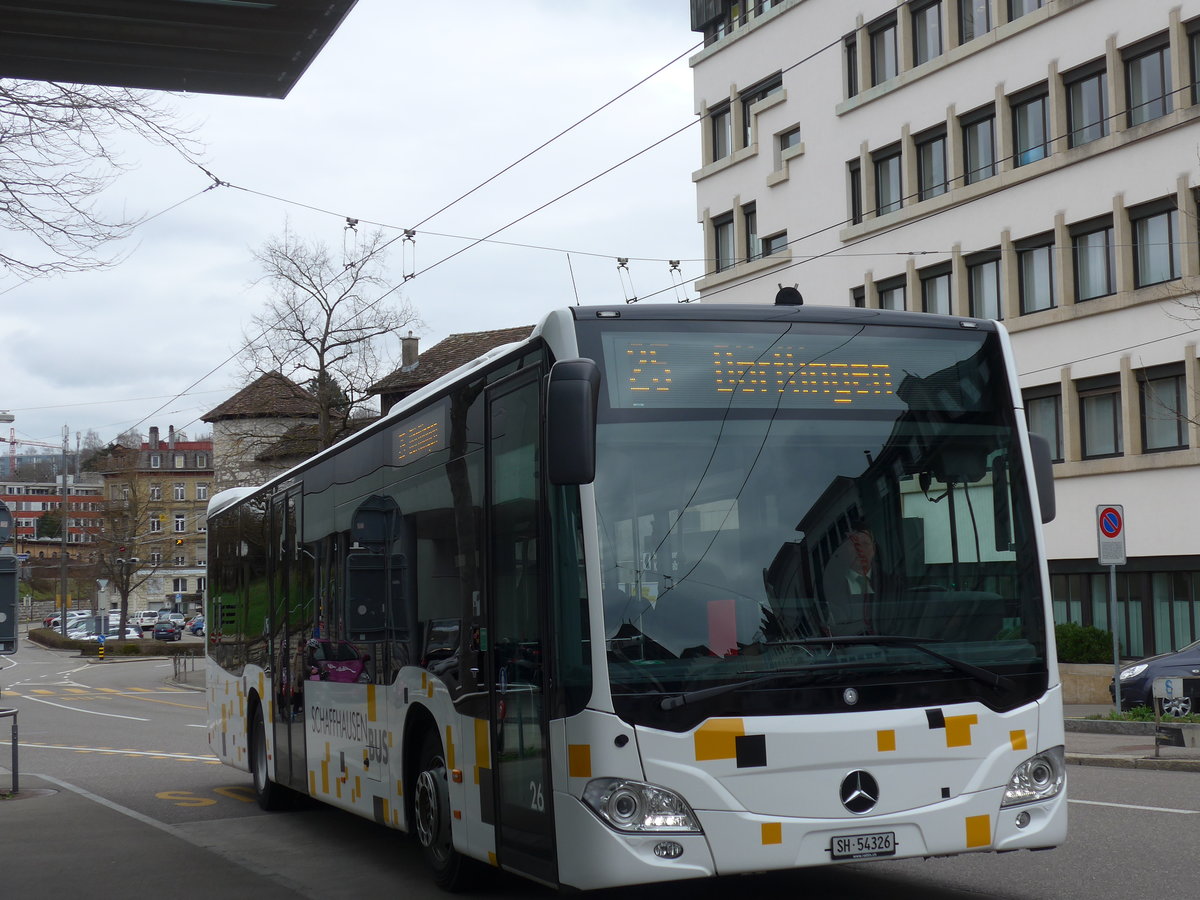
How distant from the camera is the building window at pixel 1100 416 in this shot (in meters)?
30.3

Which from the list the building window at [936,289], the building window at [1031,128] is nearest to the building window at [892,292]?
the building window at [936,289]

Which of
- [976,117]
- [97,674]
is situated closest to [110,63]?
[976,117]

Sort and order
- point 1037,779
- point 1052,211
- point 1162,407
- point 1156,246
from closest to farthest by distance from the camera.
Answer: point 1037,779 < point 1162,407 < point 1156,246 < point 1052,211

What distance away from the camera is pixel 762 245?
41.1 metres

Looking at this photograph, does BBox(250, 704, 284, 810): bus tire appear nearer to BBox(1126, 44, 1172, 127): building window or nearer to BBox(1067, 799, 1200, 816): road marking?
BBox(1067, 799, 1200, 816): road marking

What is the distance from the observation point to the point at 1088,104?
30.7m

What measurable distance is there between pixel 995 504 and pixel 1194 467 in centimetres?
2255

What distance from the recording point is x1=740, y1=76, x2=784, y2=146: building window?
40.3 meters

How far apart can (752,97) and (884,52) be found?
5567 mm

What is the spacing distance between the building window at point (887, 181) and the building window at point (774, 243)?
12.3 ft

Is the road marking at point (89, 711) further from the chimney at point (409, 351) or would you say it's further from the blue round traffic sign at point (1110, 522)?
the chimney at point (409, 351)

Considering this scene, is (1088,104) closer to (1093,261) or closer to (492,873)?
(1093,261)

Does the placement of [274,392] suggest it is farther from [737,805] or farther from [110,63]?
[737,805]

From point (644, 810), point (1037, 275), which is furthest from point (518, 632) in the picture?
point (1037, 275)
